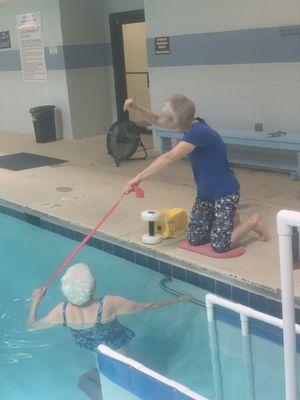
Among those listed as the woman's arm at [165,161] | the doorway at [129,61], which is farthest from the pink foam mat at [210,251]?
the doorway at [129,61]

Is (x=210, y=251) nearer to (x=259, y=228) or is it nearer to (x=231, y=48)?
(x=259, y=228)

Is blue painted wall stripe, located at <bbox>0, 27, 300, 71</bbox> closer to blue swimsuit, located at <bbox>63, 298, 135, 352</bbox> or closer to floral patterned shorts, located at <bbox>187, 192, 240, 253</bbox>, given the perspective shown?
floral patterned shorts, located at <bbox>187, 192, 240, 253</bbox>

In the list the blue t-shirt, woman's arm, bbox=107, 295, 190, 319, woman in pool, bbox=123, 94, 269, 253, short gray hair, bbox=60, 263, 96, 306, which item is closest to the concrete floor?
woman in pool, bbox=123, 94, 269, 253

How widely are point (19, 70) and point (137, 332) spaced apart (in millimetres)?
7717

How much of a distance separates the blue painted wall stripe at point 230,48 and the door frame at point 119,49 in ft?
5.20

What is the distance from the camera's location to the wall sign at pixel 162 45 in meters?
7.41

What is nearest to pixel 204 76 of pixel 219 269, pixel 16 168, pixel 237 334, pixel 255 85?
pixel 255 85

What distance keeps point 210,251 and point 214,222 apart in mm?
208

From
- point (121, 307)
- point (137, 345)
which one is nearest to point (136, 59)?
point (137, 345)

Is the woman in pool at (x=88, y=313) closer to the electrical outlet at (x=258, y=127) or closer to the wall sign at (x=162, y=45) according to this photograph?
the electrical outlet at (x=258, y=127)

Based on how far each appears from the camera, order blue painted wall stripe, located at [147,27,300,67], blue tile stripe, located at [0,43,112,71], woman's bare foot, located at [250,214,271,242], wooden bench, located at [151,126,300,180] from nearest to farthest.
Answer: woman's bare foot, located at [250,214,271,242]
wooden bench, located at [151,126,300,180]
blue painted wall stripe, located at [147,27,300,67]
blue tile stripe, located at [0,43,112,71]

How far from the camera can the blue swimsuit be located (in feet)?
9.73

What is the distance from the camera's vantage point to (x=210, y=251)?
3898 mm

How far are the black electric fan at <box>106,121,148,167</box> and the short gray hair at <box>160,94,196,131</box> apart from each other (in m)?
3.50
